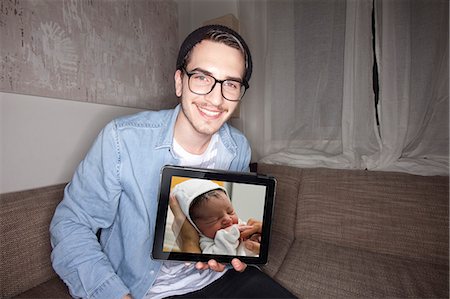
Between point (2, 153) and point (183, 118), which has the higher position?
point (183, 118)

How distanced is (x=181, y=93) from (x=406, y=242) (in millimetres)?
1255

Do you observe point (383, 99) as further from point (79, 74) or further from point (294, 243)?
point (79, 74)

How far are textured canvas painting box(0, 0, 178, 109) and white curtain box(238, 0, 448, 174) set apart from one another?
25.0 inches

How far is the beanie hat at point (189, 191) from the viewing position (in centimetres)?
68

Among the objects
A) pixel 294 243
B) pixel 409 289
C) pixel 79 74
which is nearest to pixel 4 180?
pixel 79 74

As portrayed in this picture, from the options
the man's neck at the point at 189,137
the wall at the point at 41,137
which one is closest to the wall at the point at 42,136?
the wall at the point at 41,137

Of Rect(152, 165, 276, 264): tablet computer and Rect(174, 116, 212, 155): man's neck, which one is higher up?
Rect(174, 116, 212, 155): man's neck

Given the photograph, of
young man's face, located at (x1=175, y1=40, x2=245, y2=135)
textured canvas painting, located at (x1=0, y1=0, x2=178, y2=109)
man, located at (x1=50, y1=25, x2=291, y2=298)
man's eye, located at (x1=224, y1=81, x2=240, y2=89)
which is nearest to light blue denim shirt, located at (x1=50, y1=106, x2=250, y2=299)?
man, located at (x1=50, y1=25, x2=291, y2=298)

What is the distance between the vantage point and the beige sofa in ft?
2.67

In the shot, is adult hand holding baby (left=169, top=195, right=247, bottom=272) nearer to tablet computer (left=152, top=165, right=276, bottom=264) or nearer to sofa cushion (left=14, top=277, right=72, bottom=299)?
tablet computer (left=152, top=165, right=276, bottom=264)

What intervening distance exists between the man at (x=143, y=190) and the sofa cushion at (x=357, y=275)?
247 mm

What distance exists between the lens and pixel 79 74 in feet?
3.83

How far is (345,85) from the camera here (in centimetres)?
146

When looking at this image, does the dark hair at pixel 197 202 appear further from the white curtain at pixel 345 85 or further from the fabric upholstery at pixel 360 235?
the white curtain at pixel 345 85
